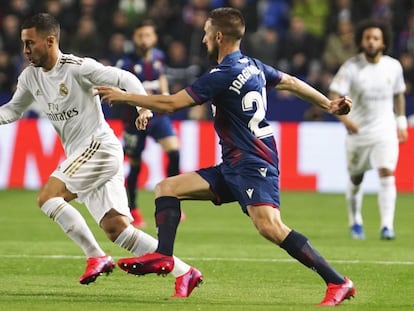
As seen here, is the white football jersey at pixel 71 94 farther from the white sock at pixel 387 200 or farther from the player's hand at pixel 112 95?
the white sock at pixel 387 200

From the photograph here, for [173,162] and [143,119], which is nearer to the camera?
[143,119]

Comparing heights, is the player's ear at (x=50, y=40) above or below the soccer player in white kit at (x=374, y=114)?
above

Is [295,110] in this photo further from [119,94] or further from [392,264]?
[119,94]

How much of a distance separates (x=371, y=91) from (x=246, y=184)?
17.4 ft

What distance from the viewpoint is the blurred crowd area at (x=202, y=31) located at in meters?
22.3

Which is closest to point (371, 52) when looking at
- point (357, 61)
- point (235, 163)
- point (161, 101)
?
point (357, 61)

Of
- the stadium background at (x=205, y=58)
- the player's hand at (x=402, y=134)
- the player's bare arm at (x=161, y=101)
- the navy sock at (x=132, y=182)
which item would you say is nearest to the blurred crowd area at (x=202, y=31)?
the stadium background at (x=205, y=58)

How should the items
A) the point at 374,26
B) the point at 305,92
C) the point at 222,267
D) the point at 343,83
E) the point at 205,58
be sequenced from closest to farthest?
the point at 305,92, the point at 222,267, the point at 374,26, the point at 343,83, the point at 205,58

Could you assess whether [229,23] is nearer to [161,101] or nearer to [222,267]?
[161,101]

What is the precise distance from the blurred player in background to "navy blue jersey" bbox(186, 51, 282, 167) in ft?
20.4

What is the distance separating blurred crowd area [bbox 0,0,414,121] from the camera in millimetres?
22297

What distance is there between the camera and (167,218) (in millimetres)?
8359

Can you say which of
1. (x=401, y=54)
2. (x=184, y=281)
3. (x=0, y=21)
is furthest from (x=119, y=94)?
(x=0, y=21)

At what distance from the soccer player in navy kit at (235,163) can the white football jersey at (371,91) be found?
4.75m
